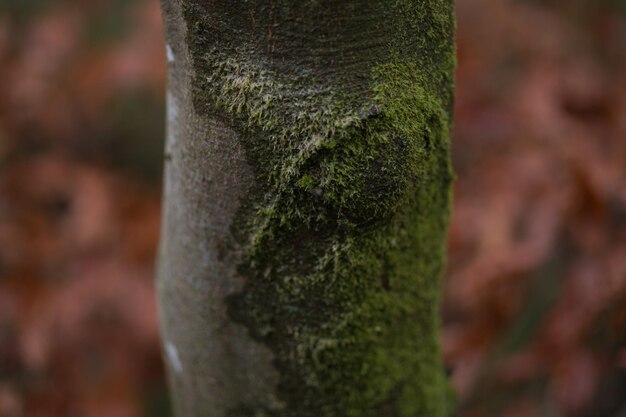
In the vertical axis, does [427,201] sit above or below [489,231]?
above

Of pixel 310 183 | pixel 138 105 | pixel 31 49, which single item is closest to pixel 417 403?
pixel 310 183

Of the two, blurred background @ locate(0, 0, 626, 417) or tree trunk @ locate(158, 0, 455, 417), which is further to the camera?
blurred background @ locate(0, 0, 626, 417)

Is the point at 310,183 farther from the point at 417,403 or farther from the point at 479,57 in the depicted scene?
the point at 479,57

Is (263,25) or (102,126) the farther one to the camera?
(102,126)

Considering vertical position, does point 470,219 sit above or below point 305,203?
below

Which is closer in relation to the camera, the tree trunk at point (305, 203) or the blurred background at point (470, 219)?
the tree trunk at point (305, 203)
